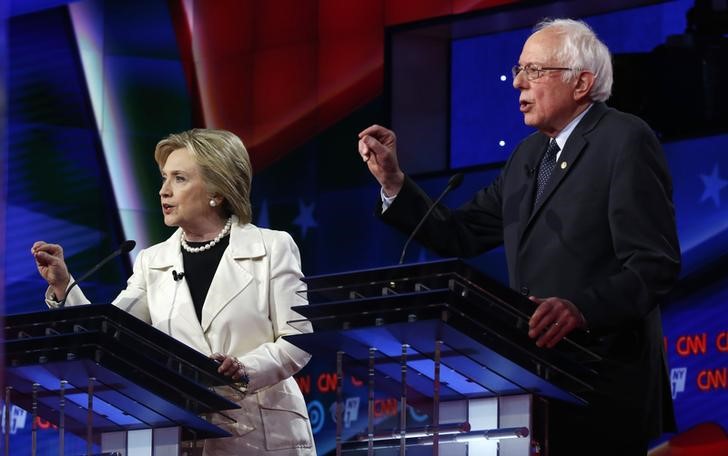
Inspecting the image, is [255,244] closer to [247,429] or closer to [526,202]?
[247,429]

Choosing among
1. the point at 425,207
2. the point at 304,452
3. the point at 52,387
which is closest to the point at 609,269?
the point at 425,207

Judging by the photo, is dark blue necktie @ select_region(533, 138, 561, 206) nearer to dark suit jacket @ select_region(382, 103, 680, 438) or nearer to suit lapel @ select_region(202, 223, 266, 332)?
dark suit jacket @ select_region(382, 103, 680, 438)

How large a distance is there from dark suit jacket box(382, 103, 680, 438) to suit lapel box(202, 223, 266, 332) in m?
0.59

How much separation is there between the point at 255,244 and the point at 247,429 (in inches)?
20.6

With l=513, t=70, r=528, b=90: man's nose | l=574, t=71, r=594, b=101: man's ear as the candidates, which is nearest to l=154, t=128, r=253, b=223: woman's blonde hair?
l=513, t=70, r=528, b=90: man's nose

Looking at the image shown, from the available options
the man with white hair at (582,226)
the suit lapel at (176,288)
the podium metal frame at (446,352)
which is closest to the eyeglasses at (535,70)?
the man with white hair at (582,226)

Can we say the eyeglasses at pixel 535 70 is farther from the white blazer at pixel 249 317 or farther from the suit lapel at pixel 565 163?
the white blazer at pixel 249 317

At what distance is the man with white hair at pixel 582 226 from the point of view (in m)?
2.28

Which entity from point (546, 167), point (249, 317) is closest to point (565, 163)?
point (546, 167)

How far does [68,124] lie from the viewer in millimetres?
6145

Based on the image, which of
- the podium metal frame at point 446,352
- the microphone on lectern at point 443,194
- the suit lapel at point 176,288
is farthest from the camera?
the suit lapel at point 176,288

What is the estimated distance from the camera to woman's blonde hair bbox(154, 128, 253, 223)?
326cm

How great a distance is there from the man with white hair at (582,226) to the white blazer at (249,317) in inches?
19.8

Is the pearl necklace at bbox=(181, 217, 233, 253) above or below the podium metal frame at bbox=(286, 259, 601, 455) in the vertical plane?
above
